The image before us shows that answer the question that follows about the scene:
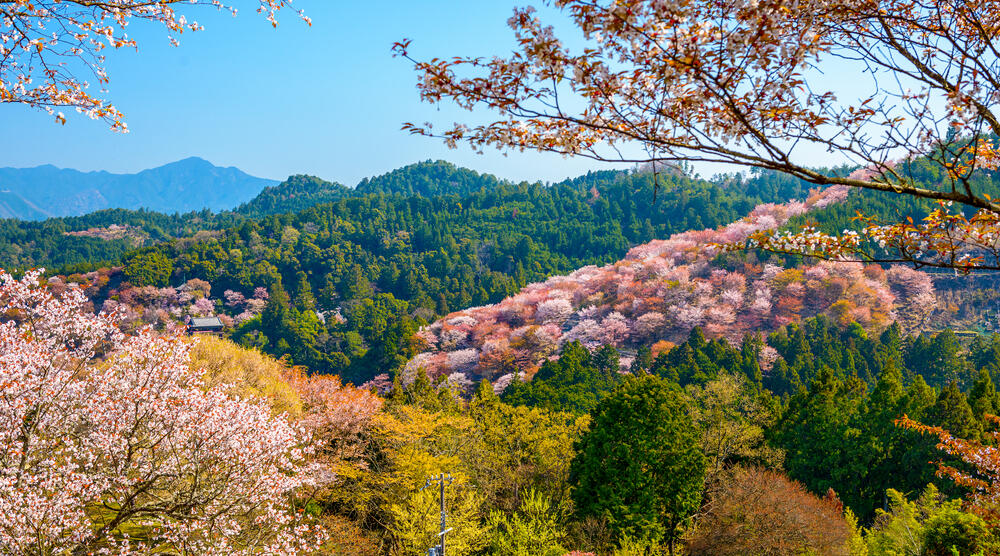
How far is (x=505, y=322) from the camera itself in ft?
139

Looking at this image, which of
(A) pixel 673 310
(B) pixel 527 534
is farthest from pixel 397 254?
(B) pixel 527 534

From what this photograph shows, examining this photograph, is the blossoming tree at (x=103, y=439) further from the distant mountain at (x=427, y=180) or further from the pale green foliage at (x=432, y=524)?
the distant mountain at (x=427, y=180)

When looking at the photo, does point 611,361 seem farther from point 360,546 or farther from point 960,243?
point 960,243

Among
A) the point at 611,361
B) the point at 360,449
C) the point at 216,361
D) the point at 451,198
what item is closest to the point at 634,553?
the point at 360,449

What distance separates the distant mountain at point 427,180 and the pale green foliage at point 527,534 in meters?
123

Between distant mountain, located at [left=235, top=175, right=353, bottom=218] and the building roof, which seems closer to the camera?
the building roof

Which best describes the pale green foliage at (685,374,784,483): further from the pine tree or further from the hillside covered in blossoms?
the hillside covered in blossoms

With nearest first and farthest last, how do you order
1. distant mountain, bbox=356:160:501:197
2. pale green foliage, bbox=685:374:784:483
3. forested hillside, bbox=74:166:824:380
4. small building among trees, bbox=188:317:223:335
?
pale green foliage, bbox=685:374:784:483
forested hillside, bbox=74:166:824:380
small building among trees, bbox=188:317:223:335
distant mountain, bbox=356:160:501:197

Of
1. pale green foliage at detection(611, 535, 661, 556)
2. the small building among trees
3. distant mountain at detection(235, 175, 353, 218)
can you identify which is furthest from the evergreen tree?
distant mountain at detection(235, 175, 353, 218)

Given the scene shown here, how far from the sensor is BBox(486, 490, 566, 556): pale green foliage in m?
12.7

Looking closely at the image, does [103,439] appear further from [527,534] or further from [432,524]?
[527,534]

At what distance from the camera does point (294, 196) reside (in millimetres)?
138625

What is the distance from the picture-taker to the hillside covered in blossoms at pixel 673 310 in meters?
34.9

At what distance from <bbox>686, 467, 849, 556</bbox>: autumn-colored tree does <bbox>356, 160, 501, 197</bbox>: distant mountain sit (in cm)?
12291
